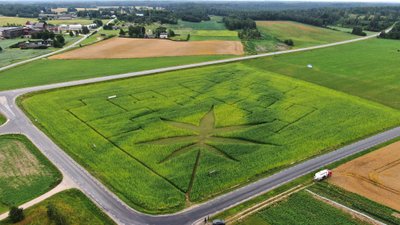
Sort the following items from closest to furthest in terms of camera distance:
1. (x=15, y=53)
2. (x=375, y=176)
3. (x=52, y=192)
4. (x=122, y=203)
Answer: (x=122, y=203)
(x=52, y=192)
(x=375, y=176)
(x=15, y=53)

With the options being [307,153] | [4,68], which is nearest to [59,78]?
[4,68]

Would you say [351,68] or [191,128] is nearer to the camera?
[191,128]

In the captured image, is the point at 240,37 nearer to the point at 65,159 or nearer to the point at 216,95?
the point at 216,95

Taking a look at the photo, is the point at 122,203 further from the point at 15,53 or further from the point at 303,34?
the point at 303,34

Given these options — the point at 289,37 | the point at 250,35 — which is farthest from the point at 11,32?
the point at 289,37

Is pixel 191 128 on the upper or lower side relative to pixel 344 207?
lower

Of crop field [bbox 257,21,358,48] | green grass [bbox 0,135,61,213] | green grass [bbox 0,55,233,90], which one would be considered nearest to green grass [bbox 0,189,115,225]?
green grass [bbox 0,135,61,213]

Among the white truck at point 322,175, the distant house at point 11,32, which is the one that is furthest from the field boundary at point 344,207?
the distant house at point 11,32
